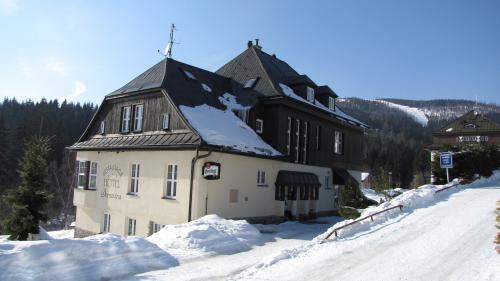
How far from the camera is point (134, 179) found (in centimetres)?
2094

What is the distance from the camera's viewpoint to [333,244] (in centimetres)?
1298

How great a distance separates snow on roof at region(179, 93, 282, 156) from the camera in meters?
18.7

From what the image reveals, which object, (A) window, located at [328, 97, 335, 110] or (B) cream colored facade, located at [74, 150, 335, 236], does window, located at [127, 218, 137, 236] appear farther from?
(A) window, located at [328, 97, 335, 110]

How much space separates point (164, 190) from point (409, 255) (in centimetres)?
1137

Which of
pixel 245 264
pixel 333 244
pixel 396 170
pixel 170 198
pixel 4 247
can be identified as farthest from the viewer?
pixel 396 170

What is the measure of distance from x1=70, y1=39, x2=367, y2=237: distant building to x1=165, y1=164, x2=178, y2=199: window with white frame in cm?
5

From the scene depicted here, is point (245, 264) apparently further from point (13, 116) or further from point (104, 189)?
point (13, 116)

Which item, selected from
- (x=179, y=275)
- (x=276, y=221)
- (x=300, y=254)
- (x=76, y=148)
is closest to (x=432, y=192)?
(x=276, y=221)

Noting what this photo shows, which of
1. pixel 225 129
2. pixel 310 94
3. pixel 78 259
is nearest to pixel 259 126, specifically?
pixel 225 129

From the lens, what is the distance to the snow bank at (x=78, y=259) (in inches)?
344

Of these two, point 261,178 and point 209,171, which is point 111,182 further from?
point 261,178

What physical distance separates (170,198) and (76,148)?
28.7 ft

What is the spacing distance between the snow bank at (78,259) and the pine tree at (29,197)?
7.05 meters

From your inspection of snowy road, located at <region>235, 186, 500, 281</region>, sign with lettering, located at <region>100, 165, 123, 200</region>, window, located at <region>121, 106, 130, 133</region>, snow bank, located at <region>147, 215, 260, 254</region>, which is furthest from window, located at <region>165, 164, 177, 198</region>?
snowy road, located at <region>235, 186, 500, 281</region>
